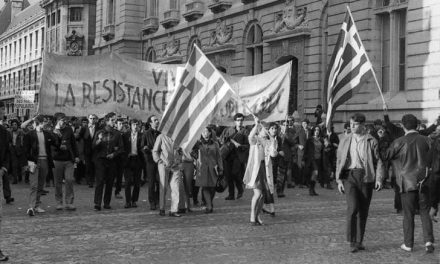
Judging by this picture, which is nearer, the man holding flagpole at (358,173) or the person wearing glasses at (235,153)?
the man holding flagpole at (358,173)

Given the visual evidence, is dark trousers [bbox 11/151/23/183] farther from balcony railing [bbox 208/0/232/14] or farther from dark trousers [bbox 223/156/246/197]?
balcony railing [bbox 208/0/232/14]

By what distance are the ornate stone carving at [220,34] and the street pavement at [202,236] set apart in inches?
743

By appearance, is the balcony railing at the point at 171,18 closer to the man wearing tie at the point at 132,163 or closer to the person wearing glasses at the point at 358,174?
the man wearing tie at the point at 132,163

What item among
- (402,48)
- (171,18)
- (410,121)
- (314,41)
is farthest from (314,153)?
(171,18)

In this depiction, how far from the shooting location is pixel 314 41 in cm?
2564

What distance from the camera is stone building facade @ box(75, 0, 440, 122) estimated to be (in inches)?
822

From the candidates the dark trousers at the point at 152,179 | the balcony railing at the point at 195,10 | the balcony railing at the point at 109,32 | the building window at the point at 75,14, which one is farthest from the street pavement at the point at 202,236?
the building window at the point at 75,14

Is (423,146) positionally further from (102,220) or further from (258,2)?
(258,2)

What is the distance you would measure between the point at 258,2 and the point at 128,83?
52.9ft

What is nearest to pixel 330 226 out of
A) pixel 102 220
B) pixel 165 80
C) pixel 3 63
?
pixel 102 220

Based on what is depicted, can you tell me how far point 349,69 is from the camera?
12234 millimetres

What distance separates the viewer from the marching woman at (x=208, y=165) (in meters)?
12.9

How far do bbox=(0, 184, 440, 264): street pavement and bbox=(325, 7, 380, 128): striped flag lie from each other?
2.24 metres

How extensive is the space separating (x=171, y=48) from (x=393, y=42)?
1775 centimetres
